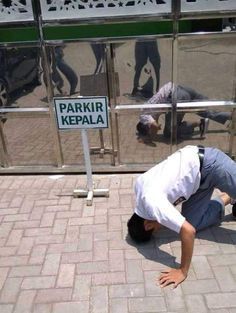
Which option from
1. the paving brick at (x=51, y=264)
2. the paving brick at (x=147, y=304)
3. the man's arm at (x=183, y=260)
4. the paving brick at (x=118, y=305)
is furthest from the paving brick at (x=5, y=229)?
the man's arm at (x=183, y=260)

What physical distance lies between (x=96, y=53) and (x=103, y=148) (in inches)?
43.4

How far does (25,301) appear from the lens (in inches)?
105

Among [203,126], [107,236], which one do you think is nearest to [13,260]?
[107,236]

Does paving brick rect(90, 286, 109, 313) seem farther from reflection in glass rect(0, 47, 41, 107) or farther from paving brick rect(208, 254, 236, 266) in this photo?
reflection in glass rect(0, 47, 41, 107)

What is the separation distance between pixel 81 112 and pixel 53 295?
166 cm

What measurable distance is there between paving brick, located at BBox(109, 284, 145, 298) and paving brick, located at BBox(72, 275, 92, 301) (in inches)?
6.9

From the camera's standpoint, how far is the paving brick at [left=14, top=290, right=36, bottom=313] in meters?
2.61

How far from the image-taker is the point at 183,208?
3.26 metres

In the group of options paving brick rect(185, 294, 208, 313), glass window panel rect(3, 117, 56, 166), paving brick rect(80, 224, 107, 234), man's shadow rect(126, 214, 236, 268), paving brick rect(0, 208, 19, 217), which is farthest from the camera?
glass window panel rect(3, 117, 56, 166)

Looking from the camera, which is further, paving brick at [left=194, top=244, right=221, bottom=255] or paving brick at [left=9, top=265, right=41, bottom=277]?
paving brick at [left=194, top=244, right=221, bottom=255]

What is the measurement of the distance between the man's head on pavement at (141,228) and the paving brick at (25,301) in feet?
3.07

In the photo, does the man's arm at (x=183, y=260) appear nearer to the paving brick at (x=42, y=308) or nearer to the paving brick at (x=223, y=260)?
the paving brick at (x=223, y=260)

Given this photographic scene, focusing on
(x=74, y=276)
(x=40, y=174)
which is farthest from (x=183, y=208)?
(x=40, y=174)

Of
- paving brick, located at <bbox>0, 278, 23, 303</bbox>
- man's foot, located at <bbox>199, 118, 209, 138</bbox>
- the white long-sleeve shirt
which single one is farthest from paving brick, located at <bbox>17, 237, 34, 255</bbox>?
man's foot, located at <bbox>199, 118, 209, 138</bbox>
